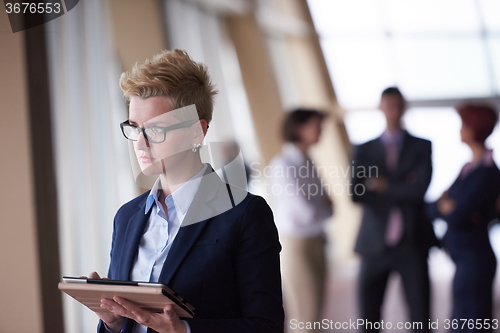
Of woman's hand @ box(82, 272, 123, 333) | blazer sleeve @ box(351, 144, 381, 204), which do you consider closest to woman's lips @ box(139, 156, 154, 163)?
woman's hand @ box(82, 272, 123, 333)

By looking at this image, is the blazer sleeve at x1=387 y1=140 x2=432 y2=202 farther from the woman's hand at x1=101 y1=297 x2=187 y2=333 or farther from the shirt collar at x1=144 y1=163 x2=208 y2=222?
the woman's hand at x1=101 y1=297 x2=187 y2=333

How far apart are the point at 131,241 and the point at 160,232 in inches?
3.1

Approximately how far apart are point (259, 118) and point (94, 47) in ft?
3.97

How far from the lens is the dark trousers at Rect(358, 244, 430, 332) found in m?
2.78

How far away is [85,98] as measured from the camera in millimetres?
3061

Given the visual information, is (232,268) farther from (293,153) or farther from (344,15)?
(344,15)

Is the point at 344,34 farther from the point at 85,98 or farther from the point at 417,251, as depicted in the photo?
the point at 85,98

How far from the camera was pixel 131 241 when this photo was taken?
1.21m

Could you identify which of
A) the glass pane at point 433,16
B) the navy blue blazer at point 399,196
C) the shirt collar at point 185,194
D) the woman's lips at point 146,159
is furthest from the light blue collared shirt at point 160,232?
the glass pane at point 433,16

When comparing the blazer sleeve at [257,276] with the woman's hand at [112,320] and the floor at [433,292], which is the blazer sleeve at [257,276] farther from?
the floor at [433,292]

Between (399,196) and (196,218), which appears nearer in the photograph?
(196,218)

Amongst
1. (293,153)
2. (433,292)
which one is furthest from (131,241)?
(433,292)

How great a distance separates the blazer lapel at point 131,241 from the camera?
3.89 ft

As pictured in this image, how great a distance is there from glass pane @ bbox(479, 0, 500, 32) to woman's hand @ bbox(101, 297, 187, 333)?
9.30 ft
